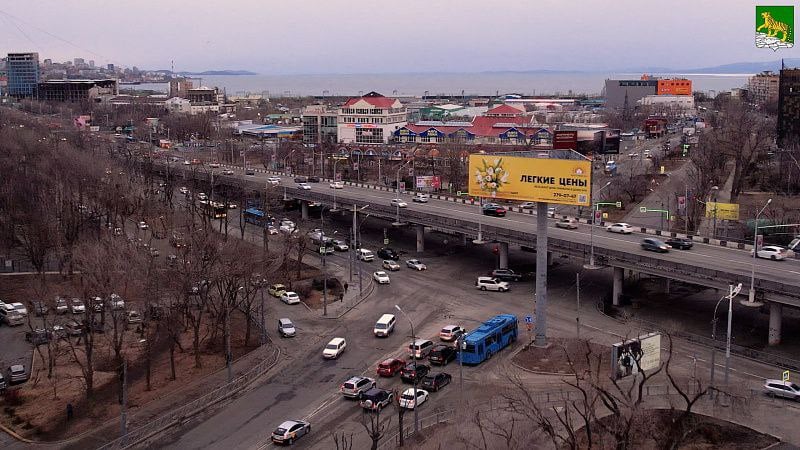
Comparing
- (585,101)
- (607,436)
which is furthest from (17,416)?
(585,101)

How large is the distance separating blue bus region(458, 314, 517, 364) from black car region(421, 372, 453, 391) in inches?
33.3

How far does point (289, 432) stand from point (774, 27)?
138 feet

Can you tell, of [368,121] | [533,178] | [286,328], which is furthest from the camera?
[368,121]

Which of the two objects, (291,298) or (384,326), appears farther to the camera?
(291,298)

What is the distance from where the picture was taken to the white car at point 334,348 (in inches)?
1151

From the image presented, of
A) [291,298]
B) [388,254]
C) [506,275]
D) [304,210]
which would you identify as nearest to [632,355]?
[506,275]

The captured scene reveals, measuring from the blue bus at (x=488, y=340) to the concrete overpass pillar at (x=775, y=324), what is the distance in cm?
984

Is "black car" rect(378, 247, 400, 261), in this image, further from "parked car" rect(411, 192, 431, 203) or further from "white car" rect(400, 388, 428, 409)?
"white car" rect(400, 388, 428, 409)

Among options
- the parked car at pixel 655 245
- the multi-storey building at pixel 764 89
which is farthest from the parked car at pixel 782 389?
the multi-storey building at pixel 764 89

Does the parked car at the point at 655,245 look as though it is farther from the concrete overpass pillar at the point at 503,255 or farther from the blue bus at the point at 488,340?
the blue bus at the point at 488,340

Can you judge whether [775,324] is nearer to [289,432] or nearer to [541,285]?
[541,285]

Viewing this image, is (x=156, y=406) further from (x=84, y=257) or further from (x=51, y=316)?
(x=51, y=316)

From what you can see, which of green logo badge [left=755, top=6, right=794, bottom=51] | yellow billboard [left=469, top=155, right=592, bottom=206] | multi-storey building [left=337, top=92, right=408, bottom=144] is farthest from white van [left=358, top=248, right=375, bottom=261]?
multi-storey building [left=337, top=92, right=408, bottom=144]

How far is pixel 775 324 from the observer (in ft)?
96.5
